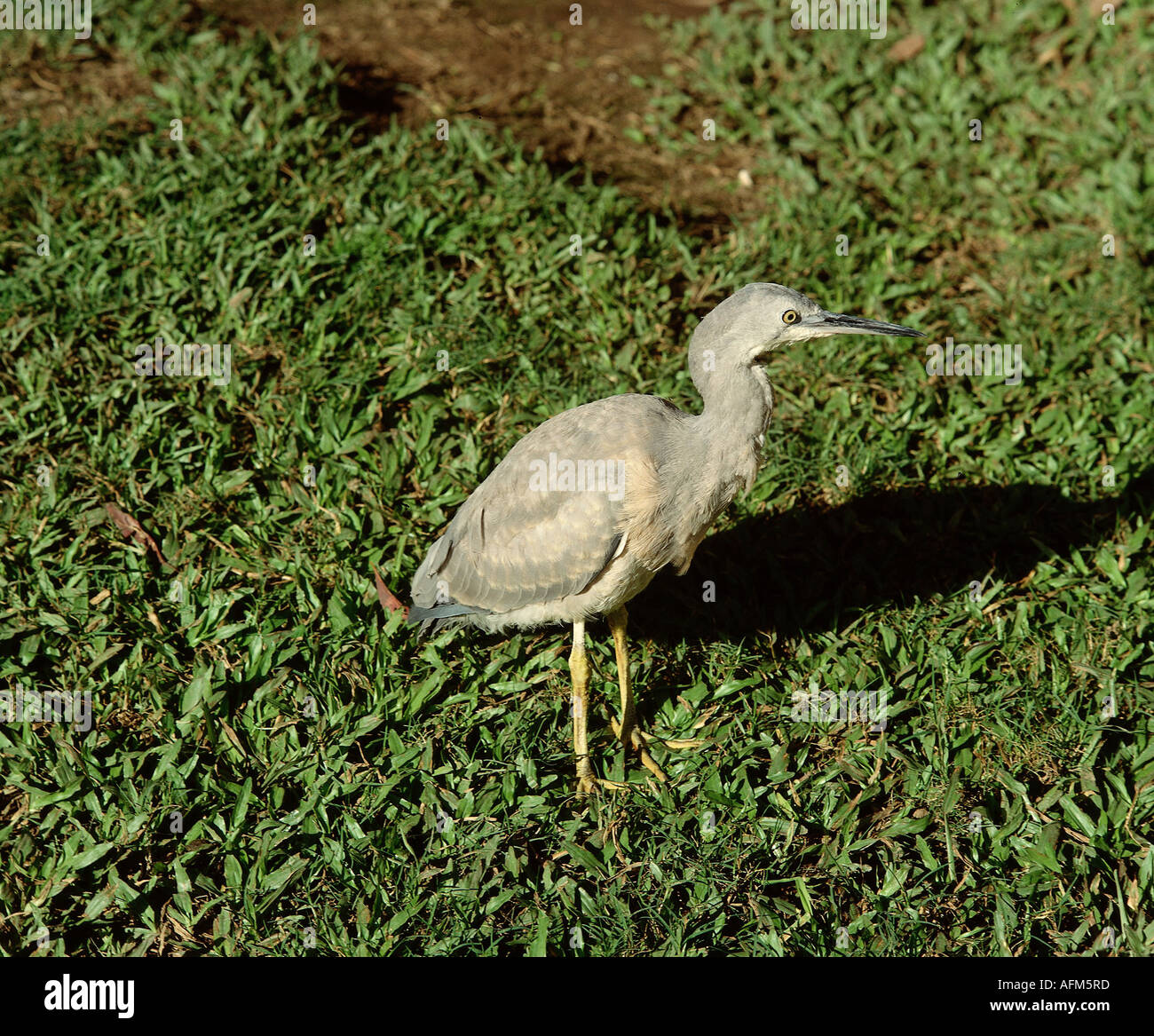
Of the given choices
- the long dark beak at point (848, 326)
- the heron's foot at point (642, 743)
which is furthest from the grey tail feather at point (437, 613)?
the long dark beak at point (848, 326)

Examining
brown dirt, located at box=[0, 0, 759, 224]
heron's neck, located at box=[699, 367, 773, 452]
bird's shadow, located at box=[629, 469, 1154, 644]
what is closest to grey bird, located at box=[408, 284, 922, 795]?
heron's neck, located at box=[699, 367, 773, 452]

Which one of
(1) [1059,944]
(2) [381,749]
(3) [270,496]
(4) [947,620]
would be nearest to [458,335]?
(3) [270,496]

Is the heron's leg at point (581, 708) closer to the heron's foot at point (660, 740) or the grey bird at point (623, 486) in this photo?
the grey bird at point (623, 486)

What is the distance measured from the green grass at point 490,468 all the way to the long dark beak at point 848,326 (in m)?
1.47

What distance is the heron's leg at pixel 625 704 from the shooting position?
15.8 feet

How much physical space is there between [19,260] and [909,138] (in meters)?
5.80

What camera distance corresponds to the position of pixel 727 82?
7906 millimetres

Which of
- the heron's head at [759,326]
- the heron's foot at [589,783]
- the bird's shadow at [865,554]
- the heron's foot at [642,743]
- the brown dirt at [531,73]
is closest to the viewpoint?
the heron's head at [759,326]

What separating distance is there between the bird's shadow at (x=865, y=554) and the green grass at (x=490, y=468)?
2cm

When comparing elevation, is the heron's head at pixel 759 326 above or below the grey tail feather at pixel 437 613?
above

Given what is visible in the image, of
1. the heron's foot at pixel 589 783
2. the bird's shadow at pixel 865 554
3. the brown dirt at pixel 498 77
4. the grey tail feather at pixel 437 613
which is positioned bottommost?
the heron's foot at pixel 589 783

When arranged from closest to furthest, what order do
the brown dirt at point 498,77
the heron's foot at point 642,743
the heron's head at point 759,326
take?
1. the heron's head at point 759,326
2. the heron's foot at point 642,743
3. the brown dirt at point 498,77

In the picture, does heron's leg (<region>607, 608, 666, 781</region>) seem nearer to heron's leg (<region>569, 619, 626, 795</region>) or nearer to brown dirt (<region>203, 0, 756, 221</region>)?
heron's leg (<region>569, 619, 626, 795</region>)

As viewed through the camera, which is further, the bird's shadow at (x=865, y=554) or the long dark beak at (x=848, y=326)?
the bird's shadow at (x=865, y=554)
